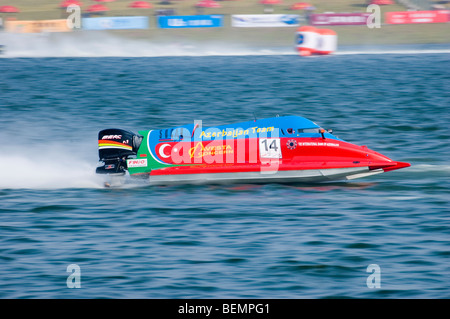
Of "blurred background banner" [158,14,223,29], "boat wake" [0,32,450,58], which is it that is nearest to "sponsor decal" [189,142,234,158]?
"boat wake" [0,32,450,58]

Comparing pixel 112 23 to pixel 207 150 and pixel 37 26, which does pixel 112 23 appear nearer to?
pixel 37 26

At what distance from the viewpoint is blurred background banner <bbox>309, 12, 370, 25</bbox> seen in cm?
5919

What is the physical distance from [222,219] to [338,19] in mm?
46939

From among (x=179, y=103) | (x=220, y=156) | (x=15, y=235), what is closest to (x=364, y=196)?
(x=220, y=156)

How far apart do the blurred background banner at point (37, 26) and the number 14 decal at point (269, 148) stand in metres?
47.0

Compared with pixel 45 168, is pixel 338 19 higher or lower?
higher

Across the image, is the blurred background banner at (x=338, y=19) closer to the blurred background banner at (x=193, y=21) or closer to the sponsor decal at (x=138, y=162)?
the blurred background banner at (x=193, y=21)

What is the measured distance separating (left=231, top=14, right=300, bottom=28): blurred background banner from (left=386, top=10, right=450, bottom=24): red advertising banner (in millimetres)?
8542

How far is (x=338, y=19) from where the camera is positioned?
59.2 m

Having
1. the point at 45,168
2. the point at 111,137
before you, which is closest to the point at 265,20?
the point at 45,168

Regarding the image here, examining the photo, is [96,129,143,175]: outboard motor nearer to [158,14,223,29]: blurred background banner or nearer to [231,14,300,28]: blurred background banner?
[231,14,300,28]: blurred background banner

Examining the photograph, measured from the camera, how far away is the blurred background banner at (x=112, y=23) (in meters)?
61.4

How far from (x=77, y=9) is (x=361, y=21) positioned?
86.7ft

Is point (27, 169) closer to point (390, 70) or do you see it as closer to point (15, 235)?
point (15, 235)
